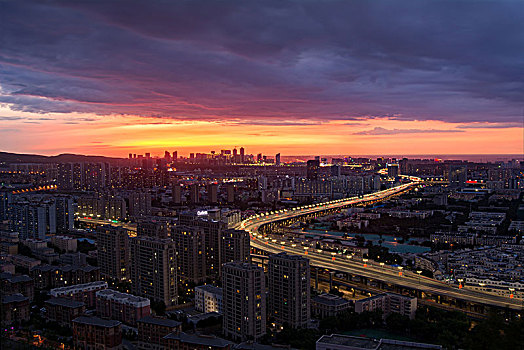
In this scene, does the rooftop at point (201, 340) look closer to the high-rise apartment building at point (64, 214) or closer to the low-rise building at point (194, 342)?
the low-rise building at point (194, 342)

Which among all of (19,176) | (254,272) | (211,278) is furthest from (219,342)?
(19,176)

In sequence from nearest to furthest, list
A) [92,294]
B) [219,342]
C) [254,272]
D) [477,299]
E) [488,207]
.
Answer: [219,342], [254,272], [477,299], [92,294], [488,207]

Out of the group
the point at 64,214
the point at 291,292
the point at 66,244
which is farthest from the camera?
the point at 64,214

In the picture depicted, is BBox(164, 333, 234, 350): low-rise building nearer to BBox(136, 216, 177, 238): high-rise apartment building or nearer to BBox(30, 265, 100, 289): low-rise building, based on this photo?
BBox(30, 265, 100, 289): low-rise building

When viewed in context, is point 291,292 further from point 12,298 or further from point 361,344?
point 12,298

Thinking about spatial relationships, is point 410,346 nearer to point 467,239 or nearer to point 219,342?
point 219,342

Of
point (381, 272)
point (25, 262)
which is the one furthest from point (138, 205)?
point (381, 272)

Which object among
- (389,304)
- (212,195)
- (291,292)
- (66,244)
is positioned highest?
(212,195)
